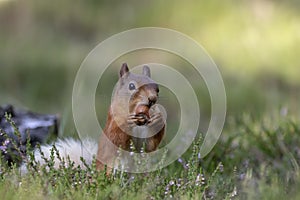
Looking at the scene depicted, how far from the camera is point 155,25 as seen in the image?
995cm

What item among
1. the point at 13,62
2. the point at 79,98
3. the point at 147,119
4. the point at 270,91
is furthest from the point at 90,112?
the point at 13,62

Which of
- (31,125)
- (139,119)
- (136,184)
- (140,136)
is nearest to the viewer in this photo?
(136,184)

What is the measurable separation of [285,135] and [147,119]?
200 centimetres

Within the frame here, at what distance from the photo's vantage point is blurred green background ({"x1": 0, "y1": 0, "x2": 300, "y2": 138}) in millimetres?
9289

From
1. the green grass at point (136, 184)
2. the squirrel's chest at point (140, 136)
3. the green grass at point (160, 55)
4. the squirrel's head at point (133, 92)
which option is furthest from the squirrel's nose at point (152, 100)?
the green grass at point (160, 55)

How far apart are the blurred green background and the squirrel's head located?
15.5 feet

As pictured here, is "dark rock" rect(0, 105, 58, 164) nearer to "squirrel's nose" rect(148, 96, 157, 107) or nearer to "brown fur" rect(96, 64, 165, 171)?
"brown fur" rect(96, 64, 165, 171)

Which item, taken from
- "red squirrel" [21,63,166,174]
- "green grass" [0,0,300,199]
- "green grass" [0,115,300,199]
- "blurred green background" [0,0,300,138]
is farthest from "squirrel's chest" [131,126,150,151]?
"blurred green background" [0,0,300,138]

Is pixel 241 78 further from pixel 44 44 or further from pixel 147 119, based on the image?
pixel 147 119

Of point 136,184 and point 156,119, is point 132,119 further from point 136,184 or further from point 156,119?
point 136,184

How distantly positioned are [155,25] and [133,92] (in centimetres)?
606

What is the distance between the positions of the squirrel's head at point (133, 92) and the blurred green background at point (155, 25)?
471 centimetres

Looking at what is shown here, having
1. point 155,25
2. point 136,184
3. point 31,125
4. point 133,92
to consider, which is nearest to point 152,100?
point 133,92

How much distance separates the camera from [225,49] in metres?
9.81
